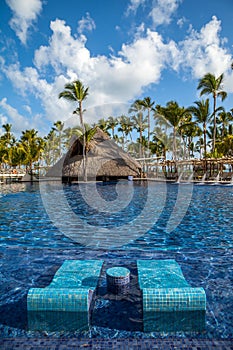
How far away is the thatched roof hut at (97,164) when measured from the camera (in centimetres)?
3244

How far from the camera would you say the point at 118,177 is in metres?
36.2

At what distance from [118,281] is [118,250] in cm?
215

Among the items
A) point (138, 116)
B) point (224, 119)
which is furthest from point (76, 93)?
point (224, 119)

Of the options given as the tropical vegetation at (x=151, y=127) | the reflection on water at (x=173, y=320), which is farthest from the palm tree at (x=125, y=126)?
the reflection on water at (x=173, y=320)

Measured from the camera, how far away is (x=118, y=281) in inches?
151

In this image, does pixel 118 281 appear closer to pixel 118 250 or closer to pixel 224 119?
pixel 118 250

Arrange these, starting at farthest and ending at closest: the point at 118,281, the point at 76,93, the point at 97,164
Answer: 1. the point at 97,164
2. the point at 76,93
3. the point at 118,281

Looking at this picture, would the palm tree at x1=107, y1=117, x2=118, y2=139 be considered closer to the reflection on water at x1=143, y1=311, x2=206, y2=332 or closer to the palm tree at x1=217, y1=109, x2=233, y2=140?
the palm tree at x1=217, y1=109, x2=233, y2=140

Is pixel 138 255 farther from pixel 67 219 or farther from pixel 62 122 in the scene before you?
pixel 62 122

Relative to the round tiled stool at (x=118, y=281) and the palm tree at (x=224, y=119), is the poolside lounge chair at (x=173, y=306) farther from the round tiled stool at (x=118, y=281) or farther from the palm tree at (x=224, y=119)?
the palm tree at (x=224, y=119)

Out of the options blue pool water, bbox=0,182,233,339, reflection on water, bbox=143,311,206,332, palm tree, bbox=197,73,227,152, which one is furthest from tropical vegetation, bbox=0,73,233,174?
reflection on water, bbox=143,311,206,332

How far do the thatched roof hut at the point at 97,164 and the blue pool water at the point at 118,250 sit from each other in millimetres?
21095

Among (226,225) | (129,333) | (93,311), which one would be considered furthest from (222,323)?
(226,225)

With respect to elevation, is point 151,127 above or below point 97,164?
above
